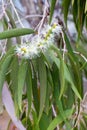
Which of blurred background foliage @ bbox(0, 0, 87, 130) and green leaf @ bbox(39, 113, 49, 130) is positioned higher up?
blurred background foliage @ bbox(0, 0, 87, 130)

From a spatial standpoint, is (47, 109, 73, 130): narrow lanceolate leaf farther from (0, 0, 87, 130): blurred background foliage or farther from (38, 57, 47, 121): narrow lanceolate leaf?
(38, 57, 47, 121): narrow lanceolate leaf

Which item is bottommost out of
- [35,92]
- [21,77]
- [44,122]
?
[44,122]

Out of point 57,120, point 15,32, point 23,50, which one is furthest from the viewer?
point 57,120

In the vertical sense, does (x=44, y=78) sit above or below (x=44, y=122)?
above

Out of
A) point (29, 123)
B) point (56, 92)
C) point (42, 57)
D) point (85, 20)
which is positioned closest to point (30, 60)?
point (42, 57)

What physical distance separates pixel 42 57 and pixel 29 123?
32cm

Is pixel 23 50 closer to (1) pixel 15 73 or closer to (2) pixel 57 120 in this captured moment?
(1) pixel 15 73

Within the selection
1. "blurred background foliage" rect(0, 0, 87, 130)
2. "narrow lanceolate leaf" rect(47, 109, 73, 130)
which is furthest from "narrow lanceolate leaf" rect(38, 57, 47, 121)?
"narrow lanceolate leaf" rect(47, 109, 73, 130)

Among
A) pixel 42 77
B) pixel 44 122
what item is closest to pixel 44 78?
pixel 42 77

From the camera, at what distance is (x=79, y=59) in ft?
3.95

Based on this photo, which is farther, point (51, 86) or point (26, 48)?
point (51, 86)

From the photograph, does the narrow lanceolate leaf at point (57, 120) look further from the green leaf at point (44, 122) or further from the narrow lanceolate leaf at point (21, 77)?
the narrow lanceolate leaf at point (21, 77)

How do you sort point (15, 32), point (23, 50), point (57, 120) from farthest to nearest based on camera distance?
point (57, 120) < point (15, 32) < point (23, 50)

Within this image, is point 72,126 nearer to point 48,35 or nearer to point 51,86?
point 51,86
